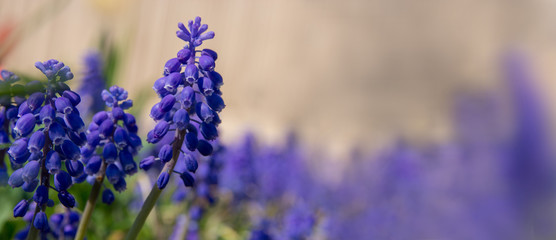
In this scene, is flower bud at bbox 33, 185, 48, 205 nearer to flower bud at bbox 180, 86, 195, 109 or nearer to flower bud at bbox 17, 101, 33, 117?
flower bud at bbox 17, 101, 33, 117

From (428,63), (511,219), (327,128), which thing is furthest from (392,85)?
(511,219)

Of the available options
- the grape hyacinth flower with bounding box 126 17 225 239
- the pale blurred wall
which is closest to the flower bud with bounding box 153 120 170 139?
the grape hyacinth flower with bounding box 126 17 225 239

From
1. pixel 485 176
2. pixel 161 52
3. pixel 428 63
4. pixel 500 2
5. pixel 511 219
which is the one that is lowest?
pixel 511 219

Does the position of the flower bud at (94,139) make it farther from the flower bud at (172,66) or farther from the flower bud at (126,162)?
the flower bud at (172,66)

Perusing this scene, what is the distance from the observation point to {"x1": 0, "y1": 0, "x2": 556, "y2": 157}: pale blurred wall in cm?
721

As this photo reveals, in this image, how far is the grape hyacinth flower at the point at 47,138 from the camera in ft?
3.52

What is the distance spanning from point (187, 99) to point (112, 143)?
180 millimetres

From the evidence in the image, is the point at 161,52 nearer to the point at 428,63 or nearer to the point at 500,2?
the point at 428,63

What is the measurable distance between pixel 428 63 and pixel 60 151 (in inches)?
274

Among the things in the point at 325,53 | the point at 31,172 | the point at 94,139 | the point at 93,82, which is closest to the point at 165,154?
the point at 94,139

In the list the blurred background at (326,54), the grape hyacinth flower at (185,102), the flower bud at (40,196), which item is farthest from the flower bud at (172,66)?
the blurred background at (326,54)

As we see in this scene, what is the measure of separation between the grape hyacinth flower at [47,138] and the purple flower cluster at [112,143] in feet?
0.20

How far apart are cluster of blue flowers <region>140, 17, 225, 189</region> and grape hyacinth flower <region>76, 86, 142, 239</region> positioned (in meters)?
0.05

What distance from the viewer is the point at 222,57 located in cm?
820
